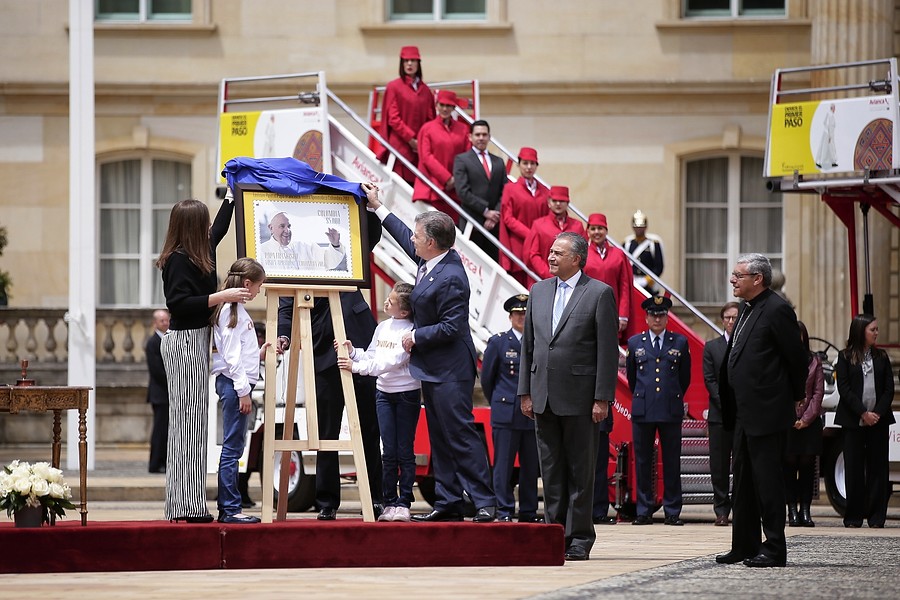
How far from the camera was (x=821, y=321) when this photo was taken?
24.5 m

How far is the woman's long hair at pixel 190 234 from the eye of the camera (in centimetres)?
1079

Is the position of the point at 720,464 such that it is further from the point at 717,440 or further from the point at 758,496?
the point at 758,496

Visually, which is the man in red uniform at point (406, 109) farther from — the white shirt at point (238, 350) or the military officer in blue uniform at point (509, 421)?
the white shirt at point (238, 350)

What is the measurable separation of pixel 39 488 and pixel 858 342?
786cm

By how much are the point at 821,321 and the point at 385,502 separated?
13377 mm

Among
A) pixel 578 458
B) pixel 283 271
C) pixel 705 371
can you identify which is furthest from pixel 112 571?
pixel 705 371

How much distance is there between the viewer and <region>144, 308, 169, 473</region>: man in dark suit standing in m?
20.5

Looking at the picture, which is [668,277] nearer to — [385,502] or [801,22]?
[801,22]

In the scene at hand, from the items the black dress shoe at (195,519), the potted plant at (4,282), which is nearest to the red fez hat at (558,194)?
the black dress shoe at (195,519)

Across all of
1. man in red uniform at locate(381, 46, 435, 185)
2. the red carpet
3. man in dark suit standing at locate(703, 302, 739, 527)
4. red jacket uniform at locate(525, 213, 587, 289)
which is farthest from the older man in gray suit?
man in red uniform at locate(381, 46, 435, 185)

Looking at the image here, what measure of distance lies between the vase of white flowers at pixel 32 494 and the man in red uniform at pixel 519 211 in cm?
Result: 719

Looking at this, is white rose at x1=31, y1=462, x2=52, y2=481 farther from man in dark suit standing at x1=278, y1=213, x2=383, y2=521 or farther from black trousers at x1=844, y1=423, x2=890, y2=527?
black trousers at x1=844, y1=423, x2=890, y2=527

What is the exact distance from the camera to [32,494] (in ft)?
34.2

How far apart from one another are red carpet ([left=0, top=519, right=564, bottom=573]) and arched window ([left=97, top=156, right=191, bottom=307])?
53.5 feet
